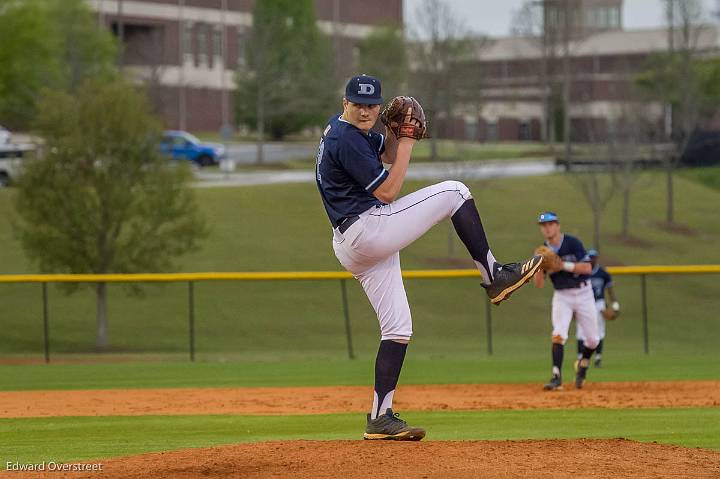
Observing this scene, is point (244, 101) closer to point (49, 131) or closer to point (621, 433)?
point (49, 131)

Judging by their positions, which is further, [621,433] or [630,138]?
[630,138]

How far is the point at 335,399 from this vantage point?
13680mm

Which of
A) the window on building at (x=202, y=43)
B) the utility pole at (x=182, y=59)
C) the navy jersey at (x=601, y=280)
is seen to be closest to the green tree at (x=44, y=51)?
the utility pole at (x=182, y=59)

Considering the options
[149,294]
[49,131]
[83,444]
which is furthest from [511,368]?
[149,294]

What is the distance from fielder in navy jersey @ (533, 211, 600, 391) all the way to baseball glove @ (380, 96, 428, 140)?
269 inches

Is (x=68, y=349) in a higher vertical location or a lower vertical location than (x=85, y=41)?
lower

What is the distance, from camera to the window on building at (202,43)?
7188 cm

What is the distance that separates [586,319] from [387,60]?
4430cm

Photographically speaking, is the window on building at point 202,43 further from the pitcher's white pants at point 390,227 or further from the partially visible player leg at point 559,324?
the pitcher's white pants at point 390,227

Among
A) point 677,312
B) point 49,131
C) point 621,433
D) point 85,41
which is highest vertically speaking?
point 85,41

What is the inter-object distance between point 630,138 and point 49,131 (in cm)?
2363

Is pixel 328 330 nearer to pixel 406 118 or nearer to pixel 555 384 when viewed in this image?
pixel 555 384

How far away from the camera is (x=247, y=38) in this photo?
6091cm

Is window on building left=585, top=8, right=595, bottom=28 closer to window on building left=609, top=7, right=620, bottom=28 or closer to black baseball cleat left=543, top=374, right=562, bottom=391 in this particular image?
window on building left=609, top=7, right=620, bottom=28
